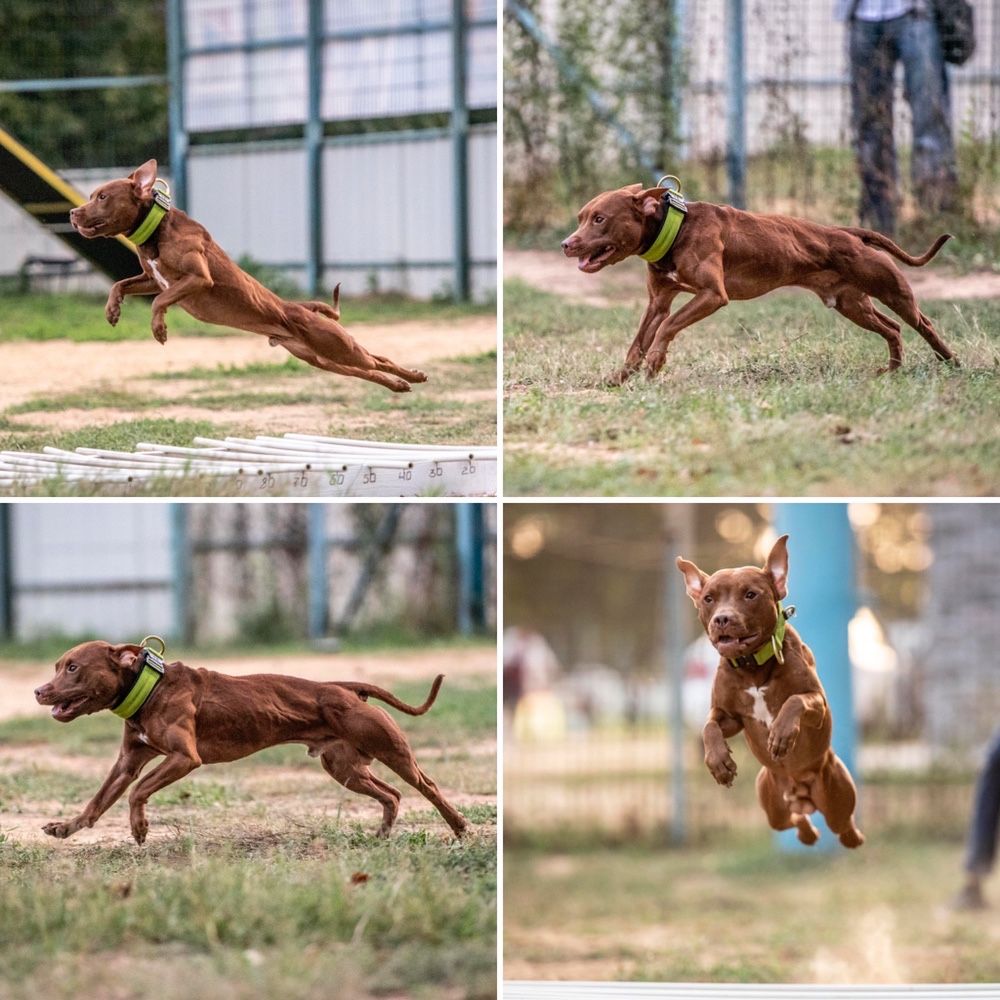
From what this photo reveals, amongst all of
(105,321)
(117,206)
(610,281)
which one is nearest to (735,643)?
(117,206)

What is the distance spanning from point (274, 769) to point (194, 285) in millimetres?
2472

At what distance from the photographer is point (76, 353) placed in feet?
30.1

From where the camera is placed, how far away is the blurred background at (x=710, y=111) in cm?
965

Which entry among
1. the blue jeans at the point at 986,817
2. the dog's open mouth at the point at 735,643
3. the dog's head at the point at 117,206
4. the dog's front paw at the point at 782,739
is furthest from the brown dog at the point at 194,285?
the blue jeans at the point at 986,817

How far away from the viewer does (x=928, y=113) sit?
9.16m

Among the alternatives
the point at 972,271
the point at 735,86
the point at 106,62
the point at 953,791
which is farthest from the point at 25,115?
the point at 953,791

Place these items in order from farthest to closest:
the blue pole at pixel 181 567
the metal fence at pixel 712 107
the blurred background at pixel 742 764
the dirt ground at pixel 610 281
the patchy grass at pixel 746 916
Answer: the blue pole at pixel 181 567 < the metal fence at pixel 712 107 < the dirt ground at pixel 610 281 < the blurred background at pixel 742 764 < the patchy grass at pixel 746 916

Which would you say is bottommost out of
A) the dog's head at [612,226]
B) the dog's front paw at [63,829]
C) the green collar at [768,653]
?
the dog's front paw at [63,829]

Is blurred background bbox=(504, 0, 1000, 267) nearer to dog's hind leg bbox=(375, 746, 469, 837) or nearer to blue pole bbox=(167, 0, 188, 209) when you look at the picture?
blue pole bbox=(167, 0, 188, 209)

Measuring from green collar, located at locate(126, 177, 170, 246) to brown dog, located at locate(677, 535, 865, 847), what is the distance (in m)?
1.92

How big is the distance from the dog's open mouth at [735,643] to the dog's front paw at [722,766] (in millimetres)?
259

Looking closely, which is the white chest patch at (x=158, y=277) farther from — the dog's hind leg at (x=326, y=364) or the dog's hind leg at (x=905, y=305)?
the dog's hind leg at (x=905, y=305)

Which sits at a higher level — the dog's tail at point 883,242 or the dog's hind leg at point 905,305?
the dog's tail at point 883,242

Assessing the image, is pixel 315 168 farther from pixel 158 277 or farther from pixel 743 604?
pixel 743 604
